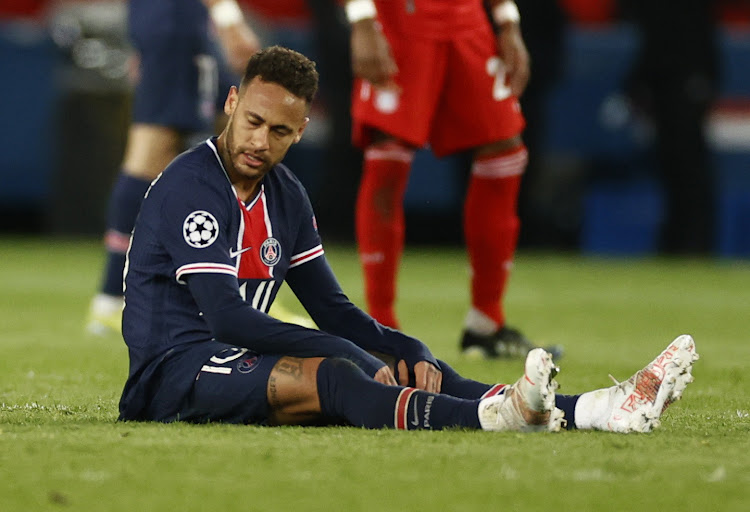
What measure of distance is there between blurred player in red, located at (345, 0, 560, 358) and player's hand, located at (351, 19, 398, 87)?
0.09ft

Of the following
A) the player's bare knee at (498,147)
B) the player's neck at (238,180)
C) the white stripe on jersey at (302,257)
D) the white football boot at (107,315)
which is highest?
the player's neck at (238,180)

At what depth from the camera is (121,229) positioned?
19.3 ft

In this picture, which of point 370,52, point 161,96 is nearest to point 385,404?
point 370,52

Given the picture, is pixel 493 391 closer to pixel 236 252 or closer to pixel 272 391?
pixel 272 391

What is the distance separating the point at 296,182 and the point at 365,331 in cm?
42

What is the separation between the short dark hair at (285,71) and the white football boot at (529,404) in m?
0.89

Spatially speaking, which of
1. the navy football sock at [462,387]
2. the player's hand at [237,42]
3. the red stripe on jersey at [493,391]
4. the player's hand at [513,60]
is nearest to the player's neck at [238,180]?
the navy football sock at [462,387]

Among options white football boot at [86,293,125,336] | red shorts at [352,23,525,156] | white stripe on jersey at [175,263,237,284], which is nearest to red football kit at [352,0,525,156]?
red shorts at [352,23,525,156]

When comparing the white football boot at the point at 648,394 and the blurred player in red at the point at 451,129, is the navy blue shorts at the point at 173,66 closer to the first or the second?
the blurred player in red at the point at 451,129

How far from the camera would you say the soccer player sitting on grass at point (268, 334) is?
3250mm

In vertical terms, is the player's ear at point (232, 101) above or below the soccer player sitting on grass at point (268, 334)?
above

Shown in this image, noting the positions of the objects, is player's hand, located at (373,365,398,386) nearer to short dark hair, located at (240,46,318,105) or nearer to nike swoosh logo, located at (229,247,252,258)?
nike swoosh logo, located at (229,247,252,258)

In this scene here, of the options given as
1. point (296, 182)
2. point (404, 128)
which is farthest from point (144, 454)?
point (404, 128)

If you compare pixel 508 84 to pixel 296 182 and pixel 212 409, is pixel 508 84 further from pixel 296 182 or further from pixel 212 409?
pixel 212 409
